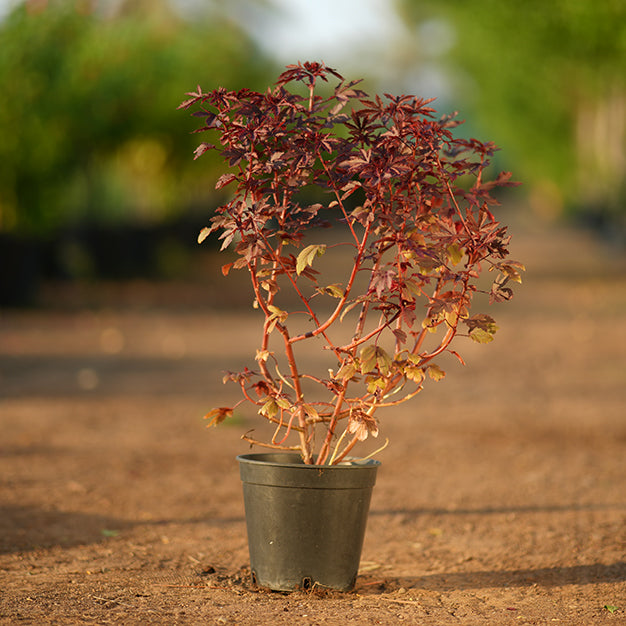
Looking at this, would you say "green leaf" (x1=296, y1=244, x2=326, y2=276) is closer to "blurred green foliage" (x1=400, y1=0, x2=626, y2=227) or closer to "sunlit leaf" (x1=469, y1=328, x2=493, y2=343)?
"sunlit leaf" (x1=469, y1=328, x2=493, y2=343)

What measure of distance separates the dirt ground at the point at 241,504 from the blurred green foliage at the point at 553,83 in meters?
7.64

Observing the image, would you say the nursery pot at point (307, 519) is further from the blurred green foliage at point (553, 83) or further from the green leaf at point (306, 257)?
the blurred green foliage at point (553, 83)

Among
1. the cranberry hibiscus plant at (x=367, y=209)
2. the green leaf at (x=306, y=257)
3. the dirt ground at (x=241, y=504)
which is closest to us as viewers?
the green leaf at (x=306, y=257)

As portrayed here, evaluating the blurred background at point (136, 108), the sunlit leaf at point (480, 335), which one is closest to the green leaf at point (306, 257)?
the sunlit leaf at point (480, 335)

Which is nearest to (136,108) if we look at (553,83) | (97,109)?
(97,109)

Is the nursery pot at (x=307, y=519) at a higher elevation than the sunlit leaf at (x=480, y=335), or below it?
below

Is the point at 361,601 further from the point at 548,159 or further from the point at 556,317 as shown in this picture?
the point at 548,159

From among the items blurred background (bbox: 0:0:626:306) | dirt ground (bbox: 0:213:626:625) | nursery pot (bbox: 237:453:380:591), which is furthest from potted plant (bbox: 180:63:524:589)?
blurred background (bbox: 0:0:626:306)

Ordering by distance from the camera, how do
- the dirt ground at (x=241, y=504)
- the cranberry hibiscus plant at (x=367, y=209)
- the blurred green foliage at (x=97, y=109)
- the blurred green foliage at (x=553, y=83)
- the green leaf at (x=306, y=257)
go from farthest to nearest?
the blurred green foliage at (x=553, y=83), the blurred green foliage at (x=97, y=109), the dirt ground at (x=241, y=504), the cranberry hibiscus plant at (x=367, y=209), the green leaf at (x=306, y=257)

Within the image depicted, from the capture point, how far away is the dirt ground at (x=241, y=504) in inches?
154

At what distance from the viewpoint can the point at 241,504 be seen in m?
5.86

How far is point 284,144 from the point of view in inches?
155

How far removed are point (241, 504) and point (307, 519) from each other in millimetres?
1969

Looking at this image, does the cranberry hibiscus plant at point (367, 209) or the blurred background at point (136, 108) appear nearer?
the cranberry hibiscus plant at point (367, 209)
